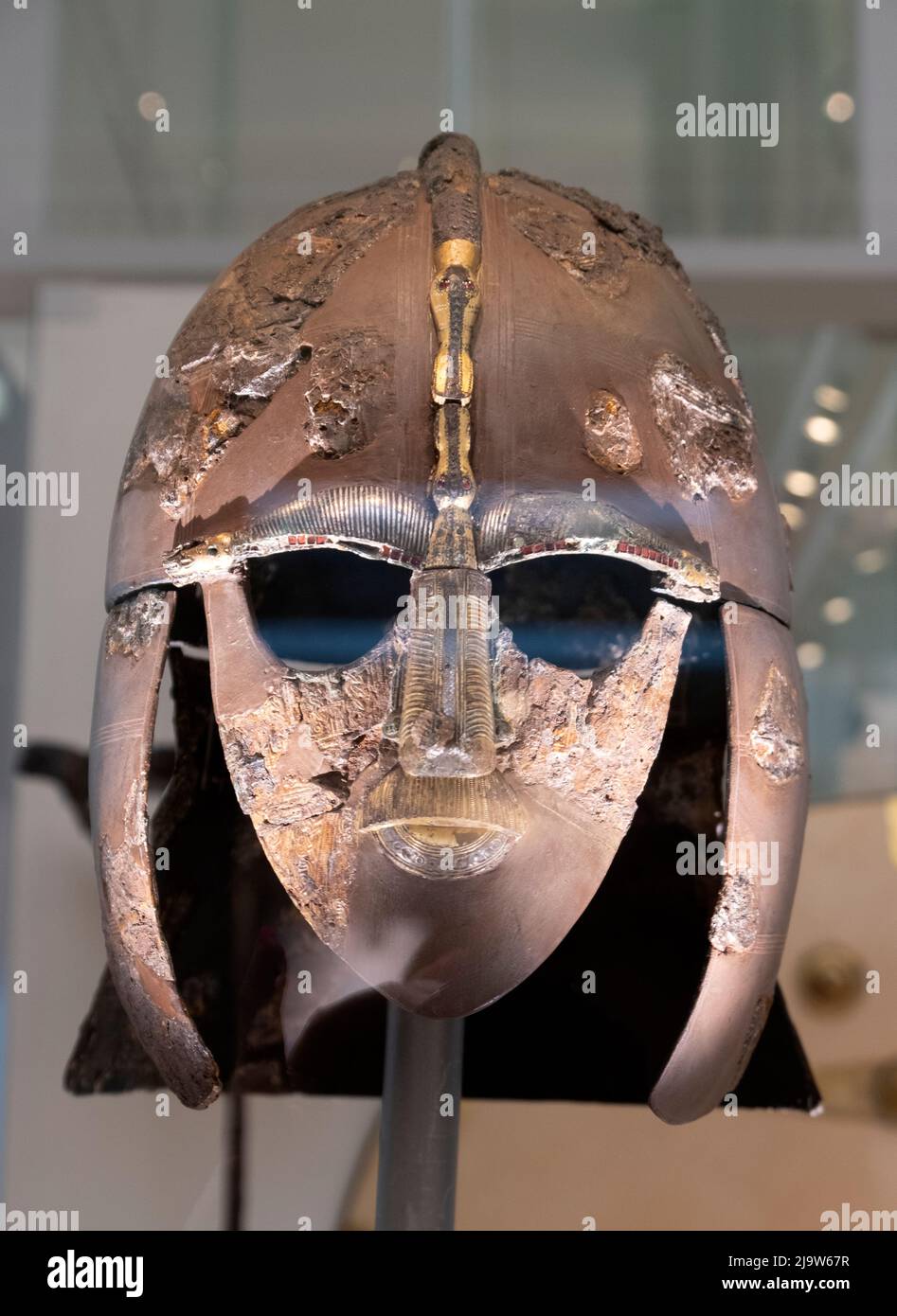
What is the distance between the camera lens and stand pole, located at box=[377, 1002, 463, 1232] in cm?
167

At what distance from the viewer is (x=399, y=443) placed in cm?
146

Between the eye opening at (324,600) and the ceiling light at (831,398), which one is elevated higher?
the ceiling light at (831,398)

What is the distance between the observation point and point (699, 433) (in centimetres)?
159

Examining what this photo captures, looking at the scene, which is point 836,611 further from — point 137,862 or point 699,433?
point 137,862

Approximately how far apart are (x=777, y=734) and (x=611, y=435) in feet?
1.18

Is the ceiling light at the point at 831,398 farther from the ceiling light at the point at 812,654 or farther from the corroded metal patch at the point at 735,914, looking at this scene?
the corroded metal patch at the point at 735,914

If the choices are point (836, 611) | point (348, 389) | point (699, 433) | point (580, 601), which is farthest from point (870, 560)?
point (348, 389)

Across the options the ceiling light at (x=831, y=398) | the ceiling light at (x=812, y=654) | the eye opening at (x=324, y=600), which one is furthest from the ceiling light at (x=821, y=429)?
the eye opening at (x=324, y=600)

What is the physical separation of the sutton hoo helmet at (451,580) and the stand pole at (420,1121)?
0.21m

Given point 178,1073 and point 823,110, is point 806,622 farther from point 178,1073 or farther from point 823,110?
point 178,1073

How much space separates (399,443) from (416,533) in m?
0.11

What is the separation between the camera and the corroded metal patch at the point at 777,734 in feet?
5.11

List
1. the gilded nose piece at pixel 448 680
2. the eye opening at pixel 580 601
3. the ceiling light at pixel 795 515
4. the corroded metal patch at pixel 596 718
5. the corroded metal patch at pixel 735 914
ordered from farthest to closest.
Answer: the ceiling light at pixel 795 515
the eye opening at pixel 580 601
the corroded metal patch at pixel 735 914
the corroded metal patch at pixel 596 718
the gilded nose piece at pixel 448 680

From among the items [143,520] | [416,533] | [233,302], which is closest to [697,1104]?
Result: [416,533]
